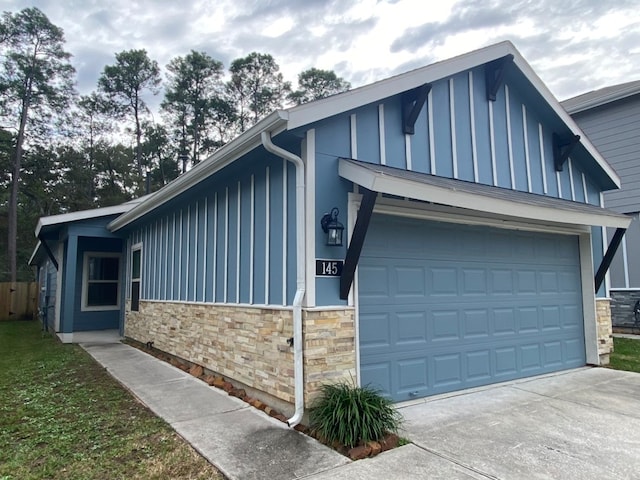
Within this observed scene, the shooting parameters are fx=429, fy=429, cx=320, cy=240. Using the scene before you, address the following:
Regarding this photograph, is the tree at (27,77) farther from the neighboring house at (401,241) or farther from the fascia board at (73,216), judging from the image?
the neighboring house at (401,241)

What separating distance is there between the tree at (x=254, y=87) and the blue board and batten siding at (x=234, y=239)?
56.2 feet

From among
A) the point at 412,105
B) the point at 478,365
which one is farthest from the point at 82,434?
the point at 412,105

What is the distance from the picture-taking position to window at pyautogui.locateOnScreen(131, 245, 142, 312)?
9812mm

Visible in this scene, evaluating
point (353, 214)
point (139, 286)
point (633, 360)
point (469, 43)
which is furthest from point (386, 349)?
point (469, 43)

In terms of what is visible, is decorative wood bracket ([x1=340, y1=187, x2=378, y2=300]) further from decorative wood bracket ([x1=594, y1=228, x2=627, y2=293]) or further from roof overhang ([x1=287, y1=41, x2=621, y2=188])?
decorative wood bracket ([x1=594, y1=228, x2=627, y2=293])

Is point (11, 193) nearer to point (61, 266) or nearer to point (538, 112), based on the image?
point (61, 266)

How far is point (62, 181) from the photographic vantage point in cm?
2583

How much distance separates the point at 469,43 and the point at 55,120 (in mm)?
22093

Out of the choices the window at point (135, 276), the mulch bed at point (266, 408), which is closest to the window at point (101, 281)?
the window at point (135, 276)

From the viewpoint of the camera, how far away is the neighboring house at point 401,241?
4137 mm

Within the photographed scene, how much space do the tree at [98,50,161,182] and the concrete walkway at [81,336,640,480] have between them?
2283cm

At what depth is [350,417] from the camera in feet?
→ 11.7

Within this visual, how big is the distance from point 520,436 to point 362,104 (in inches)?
134

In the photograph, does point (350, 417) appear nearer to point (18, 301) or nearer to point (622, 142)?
point (622, 142)
